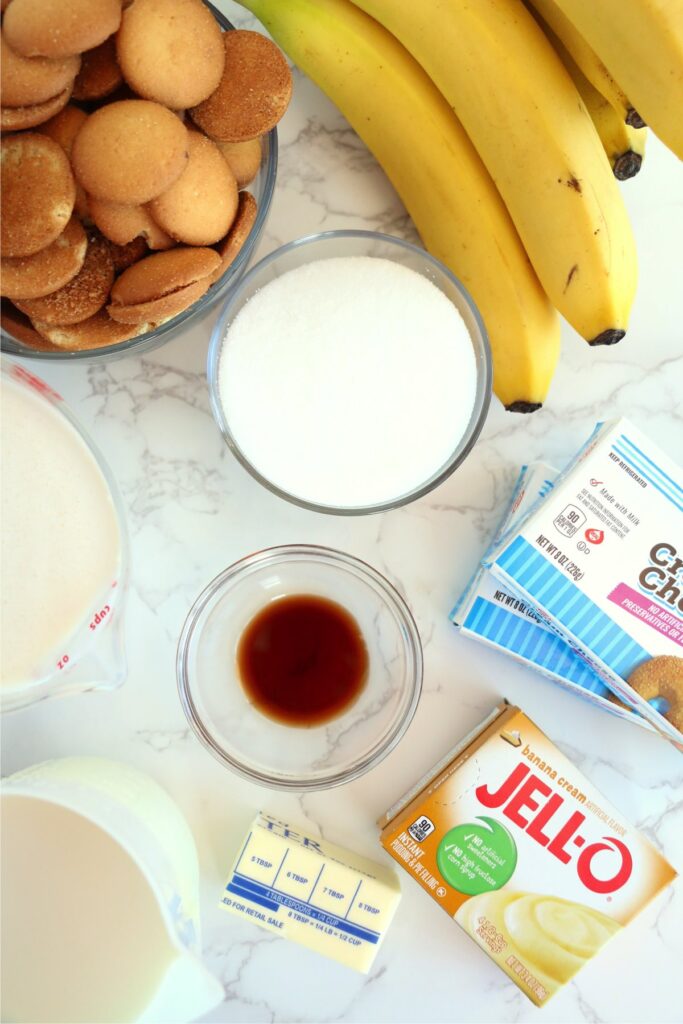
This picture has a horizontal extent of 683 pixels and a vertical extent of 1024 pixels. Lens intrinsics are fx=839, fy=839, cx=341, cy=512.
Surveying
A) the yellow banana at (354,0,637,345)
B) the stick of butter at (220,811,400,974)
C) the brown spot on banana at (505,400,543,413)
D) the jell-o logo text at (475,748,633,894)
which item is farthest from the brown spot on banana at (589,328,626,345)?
the stick of butter at (220,811,400,974)

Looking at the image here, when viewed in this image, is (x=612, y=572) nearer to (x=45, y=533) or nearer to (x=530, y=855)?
(x=530, y=855)

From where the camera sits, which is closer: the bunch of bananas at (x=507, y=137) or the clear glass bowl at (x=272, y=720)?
the bunch of bananas at (x=507, y=137)

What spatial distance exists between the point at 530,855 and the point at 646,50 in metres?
0.86

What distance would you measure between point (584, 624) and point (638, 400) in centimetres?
34

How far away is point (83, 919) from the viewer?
854mm

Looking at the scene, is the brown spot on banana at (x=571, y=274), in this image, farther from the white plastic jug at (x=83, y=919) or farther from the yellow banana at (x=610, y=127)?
the white plastic jug at (x=83, y=919)

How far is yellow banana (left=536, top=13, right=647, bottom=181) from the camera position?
0.92m

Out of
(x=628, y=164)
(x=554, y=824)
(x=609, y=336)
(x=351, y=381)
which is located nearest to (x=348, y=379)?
(x=351, y=381)

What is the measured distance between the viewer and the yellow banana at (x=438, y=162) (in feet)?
3.07

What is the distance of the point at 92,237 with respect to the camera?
2.60 feet

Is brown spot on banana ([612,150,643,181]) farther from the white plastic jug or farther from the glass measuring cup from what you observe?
the white plastic jug

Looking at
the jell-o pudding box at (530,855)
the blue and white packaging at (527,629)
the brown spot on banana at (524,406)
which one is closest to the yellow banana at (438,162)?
the brown spot on banana at (524,406)

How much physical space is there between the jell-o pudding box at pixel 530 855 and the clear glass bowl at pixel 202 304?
1.95ft

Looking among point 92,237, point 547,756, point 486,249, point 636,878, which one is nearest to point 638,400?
point 486,249
